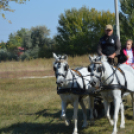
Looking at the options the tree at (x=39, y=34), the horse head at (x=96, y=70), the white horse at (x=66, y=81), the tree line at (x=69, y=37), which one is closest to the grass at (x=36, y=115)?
the white horse at (x=66, y=81)

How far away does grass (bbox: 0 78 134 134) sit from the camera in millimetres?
7197

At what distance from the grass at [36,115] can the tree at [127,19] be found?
28.6 meters

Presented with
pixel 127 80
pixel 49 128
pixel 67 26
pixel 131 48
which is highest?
pixel 67 26

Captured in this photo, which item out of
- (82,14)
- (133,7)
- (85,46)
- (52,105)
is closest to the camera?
(52,105)

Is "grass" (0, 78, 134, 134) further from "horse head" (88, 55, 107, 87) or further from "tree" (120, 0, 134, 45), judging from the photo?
"tree" (120, 0, 134, 45)

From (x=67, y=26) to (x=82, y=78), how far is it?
46.1m

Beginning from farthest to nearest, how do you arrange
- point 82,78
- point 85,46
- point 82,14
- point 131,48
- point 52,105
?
point 82,14, point 85,46, point 52,105, point 131,48, point 82,78

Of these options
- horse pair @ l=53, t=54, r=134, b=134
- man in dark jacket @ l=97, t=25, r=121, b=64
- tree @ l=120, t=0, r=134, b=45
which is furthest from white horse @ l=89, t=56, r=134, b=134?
tree @ l=120, t=0, r=134, b=45

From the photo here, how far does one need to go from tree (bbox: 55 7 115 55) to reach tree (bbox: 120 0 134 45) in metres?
7.47

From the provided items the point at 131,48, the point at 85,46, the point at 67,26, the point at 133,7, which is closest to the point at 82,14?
the point at 67,26

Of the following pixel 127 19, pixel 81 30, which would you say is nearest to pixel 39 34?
pixel 81 30

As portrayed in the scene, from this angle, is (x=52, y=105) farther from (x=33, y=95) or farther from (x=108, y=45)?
(x=108, y=45)

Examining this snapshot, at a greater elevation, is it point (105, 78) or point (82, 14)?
point (82, 14)

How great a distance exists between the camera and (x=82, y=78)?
6906mm
